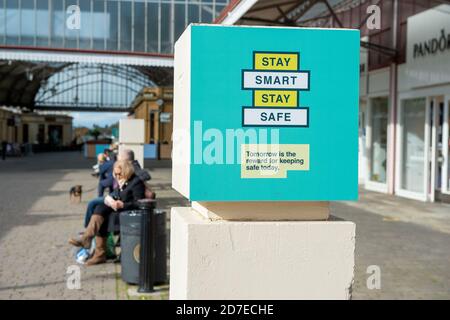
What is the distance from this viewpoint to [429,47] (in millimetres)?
14914

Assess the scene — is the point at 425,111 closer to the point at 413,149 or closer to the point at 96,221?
the point at 413,149

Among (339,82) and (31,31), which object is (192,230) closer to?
(339,82)

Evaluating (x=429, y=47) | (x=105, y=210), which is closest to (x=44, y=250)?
(x=105, y=210)

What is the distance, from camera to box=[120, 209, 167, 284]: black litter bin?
6520mm

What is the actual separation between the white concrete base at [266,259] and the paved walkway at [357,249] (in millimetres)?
3322

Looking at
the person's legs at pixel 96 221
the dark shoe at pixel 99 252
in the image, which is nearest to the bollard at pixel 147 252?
the person's legs at pixel 96 221

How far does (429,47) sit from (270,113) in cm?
1320

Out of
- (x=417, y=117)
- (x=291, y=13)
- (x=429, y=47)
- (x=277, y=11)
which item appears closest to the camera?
(x=429, y=47)

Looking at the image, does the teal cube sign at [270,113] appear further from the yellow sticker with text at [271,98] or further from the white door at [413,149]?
the white door at [413,149]

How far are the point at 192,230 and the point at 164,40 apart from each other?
27.9 m

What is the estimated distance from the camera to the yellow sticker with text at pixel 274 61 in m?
2.80

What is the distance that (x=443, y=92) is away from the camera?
47.8 feet

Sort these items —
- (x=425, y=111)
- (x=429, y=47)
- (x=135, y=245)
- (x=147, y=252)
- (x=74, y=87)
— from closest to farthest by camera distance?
(x=147, y=252), (x=135, y=245), (x=429, y=47), (x=425, y=111), (x=74, y=87)
